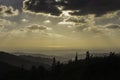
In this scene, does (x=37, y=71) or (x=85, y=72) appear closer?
(x=85, y=72)

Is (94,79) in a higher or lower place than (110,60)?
lower

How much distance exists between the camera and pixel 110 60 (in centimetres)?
7231

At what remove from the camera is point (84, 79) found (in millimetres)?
68812

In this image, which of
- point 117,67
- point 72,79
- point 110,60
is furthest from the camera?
point 72,79

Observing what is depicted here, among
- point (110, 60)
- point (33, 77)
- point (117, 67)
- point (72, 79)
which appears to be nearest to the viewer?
point (117, 67)

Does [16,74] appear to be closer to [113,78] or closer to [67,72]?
[67,72]

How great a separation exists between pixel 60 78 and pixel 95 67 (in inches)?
668

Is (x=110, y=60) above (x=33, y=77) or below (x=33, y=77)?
above

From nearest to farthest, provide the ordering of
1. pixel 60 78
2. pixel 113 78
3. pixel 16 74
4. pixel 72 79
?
pixel 113 78 < pixel 72 79 < pixel 60 78 < pixel 16 74

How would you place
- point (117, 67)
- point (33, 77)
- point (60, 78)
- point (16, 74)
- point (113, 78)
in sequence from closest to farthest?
point (113, 78), point (117, 67), point (60, 78), point (33, 77), point (16, 74)

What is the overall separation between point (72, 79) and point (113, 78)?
56.2 ft

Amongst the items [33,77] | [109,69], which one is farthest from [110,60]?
[33,77]

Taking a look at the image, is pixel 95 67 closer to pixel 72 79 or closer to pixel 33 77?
pixel 72 79

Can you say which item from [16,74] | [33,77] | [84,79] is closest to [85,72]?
[84,79]
